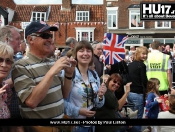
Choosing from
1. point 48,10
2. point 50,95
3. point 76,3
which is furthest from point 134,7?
point 50,95

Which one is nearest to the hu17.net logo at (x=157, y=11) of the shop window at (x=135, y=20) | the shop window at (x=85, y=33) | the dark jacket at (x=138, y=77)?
the shop window at (x=135, y=20)

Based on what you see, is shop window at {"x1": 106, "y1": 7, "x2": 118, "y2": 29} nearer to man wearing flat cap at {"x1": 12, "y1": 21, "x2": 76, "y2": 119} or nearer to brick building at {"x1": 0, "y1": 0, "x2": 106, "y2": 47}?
brick building at {"x1": 0, "y1": 0, "x2": 106, "y2": 47}

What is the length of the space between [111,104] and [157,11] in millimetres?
857

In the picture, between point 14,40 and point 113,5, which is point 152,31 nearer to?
point 113,5

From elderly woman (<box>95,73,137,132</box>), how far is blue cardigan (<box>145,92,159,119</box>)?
175 mm

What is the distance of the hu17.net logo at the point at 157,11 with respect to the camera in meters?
1.90

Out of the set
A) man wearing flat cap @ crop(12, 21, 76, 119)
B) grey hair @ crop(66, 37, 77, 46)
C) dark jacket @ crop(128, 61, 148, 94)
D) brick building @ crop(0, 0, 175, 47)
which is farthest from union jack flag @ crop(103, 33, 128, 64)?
dark jacket @ crop(128, 61, 148, 94)

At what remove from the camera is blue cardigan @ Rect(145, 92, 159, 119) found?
2.13 m

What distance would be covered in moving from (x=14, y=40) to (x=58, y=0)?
377mm

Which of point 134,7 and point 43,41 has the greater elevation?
point 134,7

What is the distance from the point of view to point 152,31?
1904mm

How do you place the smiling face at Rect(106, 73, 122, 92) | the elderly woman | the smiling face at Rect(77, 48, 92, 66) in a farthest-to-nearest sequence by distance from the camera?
the smiling face at Rect(106, 73, 122, 92) → the smiling face at Rect(77, 48, 92, 66) → the elderly woman

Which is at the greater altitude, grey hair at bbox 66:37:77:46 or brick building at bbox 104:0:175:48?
brick building at bbox 104:0:175:48

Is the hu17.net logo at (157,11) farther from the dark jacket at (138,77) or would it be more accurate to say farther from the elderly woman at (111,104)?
the dark jacket at (138,77)
